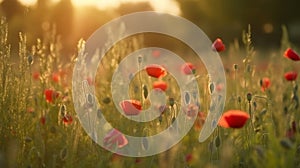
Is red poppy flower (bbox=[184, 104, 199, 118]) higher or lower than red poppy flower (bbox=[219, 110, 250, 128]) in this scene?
higher

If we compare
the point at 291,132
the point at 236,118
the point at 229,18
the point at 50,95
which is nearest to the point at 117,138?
the point at 236,118

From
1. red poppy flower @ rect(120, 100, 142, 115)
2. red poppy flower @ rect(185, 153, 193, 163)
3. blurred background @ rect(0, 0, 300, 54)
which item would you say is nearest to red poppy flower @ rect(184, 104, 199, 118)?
red poppy flower @ rect(120, 100, 142, 115)

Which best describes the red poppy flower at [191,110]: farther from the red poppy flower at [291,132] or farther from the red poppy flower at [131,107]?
the red poppy flower at [291,132]

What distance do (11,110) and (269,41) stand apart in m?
23.0

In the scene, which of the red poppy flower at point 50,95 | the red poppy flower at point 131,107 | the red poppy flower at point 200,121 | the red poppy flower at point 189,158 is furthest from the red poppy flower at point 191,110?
the red poppy flower at point 50,95

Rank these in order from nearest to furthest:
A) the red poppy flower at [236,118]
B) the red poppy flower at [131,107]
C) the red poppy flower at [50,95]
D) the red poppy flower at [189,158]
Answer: the red poppy flower at [236,118] → the red poppy flower at [189,158] → the red poppy flower at [131,107] → the red poppy flower at [50,95]

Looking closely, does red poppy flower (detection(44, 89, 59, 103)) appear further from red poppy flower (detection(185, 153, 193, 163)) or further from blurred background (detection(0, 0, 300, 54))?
blurred background (detection(0, 0, 300, 54))

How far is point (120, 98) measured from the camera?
10.8 feet

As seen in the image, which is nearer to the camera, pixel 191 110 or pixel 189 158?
pixel 189 158

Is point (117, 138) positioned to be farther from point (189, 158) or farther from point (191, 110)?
point (191, 110)

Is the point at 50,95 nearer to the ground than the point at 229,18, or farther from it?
nearer to the ground

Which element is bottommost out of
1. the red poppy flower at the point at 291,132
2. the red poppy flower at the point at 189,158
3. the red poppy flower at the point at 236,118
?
the red poppy flower at the point at 189,158

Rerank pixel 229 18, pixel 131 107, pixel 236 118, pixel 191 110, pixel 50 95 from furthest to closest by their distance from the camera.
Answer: pixel 229 18, pixel 50 95, pixel 191 110, pixel 131 107, pixel 236 118

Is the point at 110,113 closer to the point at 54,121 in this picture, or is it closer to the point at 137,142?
the point at 54,121
